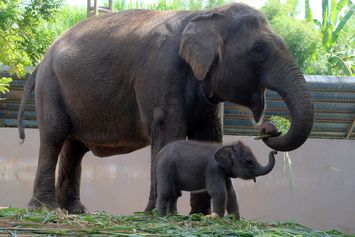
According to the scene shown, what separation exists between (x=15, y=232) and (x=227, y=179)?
89.0 inches

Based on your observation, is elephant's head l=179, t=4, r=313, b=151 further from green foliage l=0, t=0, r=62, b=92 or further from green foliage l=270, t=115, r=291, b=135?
green foliage l=270, t=115, r=291, b=135

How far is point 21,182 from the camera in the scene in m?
13.1

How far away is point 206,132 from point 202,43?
82cm

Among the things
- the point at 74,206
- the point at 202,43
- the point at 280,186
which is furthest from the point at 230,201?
the point at 280,186

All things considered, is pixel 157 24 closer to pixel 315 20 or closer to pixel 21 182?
pixel 21 182

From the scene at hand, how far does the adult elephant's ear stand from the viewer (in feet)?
20.3

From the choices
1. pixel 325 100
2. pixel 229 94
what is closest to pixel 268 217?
pixel 325 100

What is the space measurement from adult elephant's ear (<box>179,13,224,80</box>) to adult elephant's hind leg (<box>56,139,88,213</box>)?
2325 mm

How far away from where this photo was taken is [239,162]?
228 inches

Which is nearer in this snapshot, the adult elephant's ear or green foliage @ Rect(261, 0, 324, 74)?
the adult elephant's ear

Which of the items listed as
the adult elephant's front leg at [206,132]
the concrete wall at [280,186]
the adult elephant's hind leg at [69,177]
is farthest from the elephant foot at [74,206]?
the concrete wall at [280,186]

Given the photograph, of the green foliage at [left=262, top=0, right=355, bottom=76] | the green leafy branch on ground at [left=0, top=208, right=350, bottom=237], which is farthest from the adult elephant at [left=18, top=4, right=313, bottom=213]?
the green foliage at [left=262, top=0, right=355, bottom=76]

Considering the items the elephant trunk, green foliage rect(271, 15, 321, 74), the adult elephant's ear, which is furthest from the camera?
green foliage rect(271, 15, 321, 74)

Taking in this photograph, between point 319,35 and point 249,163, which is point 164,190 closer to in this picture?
point 249,163
